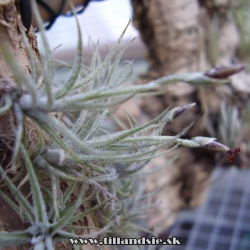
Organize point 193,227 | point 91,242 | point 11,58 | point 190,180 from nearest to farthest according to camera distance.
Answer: point 11,58 < point 91,242 < point 190,180 < point 193,227

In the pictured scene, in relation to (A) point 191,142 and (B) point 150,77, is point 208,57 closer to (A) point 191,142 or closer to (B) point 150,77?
(B) point 150,77

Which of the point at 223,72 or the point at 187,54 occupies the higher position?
the point at 223,72

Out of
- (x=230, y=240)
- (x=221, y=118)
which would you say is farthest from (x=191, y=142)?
(x=230, y=240)

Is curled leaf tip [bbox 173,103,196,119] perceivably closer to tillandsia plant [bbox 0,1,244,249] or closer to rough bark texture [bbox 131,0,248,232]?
tillandsia plant [bbox 0,1,244,249]

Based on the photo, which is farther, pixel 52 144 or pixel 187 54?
pixel 187 54

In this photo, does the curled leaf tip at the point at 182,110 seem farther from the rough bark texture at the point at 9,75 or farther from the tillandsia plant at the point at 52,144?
the rough bark texture at the point at 9,75

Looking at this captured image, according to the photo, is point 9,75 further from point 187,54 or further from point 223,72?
point 187,54

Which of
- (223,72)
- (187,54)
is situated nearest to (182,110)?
(223,72)

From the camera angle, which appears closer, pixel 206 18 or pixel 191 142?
pixel 191 142
